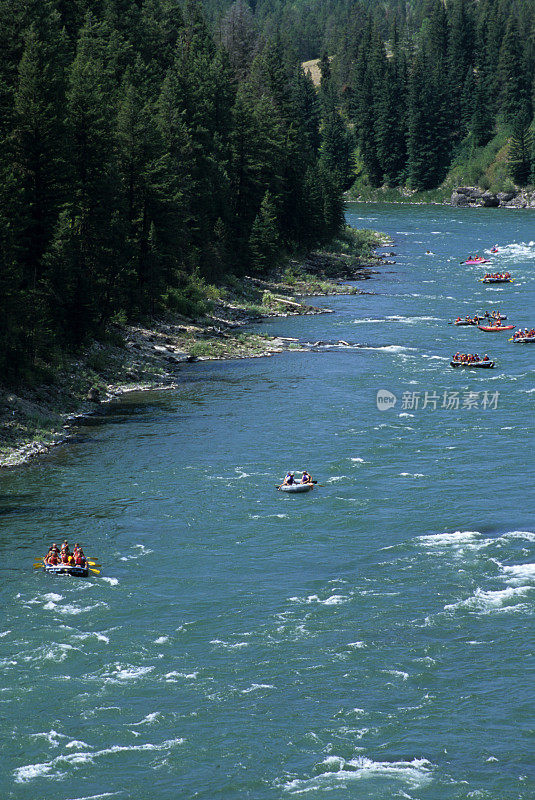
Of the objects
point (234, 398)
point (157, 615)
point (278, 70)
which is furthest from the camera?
point (278, 70)

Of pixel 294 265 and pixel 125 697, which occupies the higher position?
pixel 294 265

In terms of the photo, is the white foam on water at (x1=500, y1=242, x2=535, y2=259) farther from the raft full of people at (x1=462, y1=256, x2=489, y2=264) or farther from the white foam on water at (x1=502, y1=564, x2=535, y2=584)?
the white foam on water at (x1=502, y1=564, x2=535, y2=584)

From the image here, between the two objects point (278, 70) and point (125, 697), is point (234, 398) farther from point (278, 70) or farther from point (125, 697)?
point (278, 70)

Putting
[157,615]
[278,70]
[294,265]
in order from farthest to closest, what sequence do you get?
[278,70] < [294,265] < [157,615]

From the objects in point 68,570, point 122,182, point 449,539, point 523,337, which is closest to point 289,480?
point 449,539

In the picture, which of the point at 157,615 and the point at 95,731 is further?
the point at 157,615

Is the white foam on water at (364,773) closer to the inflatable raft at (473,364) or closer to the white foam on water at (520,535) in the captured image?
the white foam on water at (520,535)

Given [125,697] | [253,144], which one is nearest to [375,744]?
[125,697]

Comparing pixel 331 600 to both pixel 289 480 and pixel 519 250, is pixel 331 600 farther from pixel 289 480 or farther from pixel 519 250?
pixel 519 250
